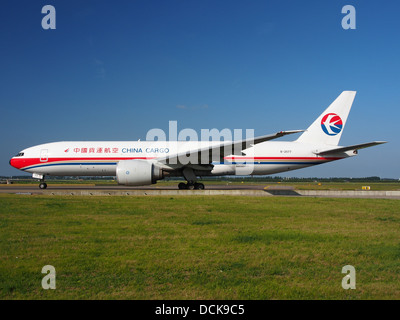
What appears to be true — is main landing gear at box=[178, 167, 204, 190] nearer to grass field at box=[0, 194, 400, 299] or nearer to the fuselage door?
the fuselage door

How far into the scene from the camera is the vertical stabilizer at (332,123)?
A: 23.5 m

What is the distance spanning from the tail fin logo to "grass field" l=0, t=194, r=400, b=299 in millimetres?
15481

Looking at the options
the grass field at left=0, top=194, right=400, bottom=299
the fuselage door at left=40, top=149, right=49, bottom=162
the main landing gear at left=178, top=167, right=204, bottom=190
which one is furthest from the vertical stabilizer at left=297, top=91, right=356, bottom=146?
the fuselage door at left=40, top=149, right=49, bottom=162

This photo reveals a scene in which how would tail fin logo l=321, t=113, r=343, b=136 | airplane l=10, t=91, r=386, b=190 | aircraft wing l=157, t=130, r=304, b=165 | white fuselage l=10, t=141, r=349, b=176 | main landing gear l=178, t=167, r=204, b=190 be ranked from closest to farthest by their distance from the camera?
aircraft wing l=157, t=130, r=304, b=165 → main landing gear l=178, t=167, r=204, b=190 → airplane l=10, t=91, r=386, b=190 → white fuselage l=10, t=141, r=349, b=176 → tail fin logo l=321, t=113, r=343, b=136

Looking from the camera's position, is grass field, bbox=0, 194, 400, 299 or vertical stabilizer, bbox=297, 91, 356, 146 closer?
grass field, bbox=0, 194, 400, 299

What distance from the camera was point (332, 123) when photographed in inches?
937

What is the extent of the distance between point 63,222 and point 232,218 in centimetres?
527

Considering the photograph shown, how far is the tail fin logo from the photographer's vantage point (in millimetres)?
23750

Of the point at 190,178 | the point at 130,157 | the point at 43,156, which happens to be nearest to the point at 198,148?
the point at 190,178

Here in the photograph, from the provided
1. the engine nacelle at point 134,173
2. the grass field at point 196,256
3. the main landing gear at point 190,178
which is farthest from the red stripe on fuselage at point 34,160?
the grass field at point 196,256

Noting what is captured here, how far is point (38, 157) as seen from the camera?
23.6 m

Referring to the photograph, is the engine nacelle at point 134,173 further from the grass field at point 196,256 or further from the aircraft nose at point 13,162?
the aircraft nose at point 13,162

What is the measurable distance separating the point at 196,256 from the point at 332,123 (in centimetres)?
2211

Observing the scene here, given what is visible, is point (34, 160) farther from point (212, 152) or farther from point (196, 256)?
point (196, 256)
